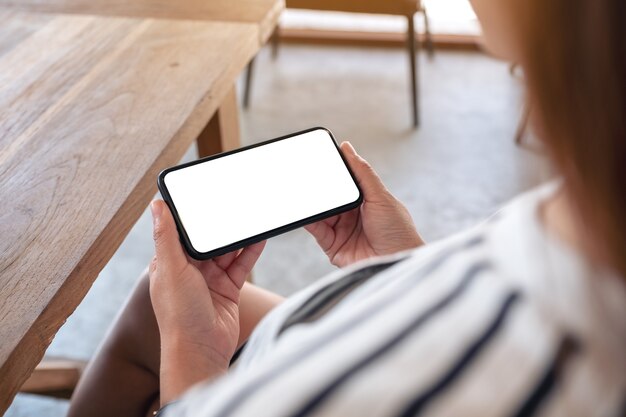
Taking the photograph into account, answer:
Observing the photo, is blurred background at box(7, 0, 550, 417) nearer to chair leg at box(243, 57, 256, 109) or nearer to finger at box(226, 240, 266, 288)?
chair leg at box(243, 57, 256, 109)

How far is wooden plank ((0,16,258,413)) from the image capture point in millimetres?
576

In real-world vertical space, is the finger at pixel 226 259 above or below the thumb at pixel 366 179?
below

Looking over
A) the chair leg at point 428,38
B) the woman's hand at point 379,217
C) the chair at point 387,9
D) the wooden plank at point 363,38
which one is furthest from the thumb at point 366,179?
the wooden plank at point 363,38

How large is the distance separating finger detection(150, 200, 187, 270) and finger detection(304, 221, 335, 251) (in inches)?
7.3

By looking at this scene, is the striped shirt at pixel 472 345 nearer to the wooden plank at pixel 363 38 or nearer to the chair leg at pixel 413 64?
the chair leg at pixel 413 64

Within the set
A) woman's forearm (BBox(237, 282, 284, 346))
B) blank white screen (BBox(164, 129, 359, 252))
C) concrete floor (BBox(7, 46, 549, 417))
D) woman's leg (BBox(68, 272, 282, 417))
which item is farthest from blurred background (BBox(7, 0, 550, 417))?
blank white screen (BBox(164, 129, 359, 252))

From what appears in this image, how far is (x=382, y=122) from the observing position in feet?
6.91

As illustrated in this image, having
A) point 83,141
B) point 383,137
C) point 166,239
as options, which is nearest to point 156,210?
point 166,239

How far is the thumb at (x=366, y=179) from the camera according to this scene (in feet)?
2.49

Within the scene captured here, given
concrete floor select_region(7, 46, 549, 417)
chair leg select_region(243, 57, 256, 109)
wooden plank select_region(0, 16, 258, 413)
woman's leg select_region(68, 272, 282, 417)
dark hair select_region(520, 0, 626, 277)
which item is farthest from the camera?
chair leg select_region(243, 57, 256, 109)

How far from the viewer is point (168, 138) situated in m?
0.75

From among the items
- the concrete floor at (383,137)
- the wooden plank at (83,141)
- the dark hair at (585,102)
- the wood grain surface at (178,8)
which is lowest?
the concrete floor at (383,137)

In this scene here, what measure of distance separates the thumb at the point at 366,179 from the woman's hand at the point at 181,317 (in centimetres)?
20

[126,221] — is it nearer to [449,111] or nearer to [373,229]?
[373,229]
